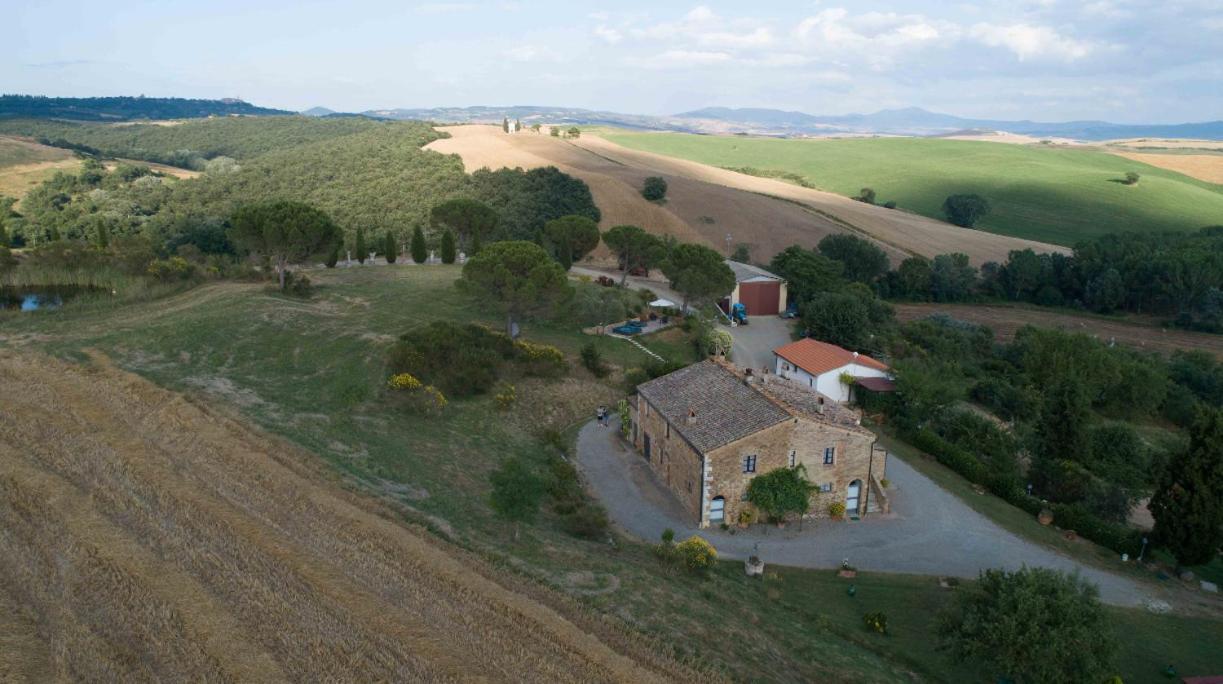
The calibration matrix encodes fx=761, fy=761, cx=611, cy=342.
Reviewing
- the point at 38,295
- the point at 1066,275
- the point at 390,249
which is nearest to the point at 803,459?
the point at 390,249

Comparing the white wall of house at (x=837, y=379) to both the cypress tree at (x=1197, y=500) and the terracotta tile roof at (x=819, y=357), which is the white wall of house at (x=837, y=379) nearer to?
the terracotta tile roof at (x=819, y=357)

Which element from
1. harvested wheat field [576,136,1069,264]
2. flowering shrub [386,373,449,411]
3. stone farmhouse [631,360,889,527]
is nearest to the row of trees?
harvested wheat field [576,136,1069,264]

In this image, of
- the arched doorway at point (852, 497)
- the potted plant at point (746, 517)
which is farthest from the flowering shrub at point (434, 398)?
the arched doorway at point (852, 497)

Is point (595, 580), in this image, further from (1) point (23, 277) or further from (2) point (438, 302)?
(1) point (23, 277)

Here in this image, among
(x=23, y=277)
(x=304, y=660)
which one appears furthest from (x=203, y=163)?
(x=304, y=660)

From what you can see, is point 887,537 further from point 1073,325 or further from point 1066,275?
point 1066,275
